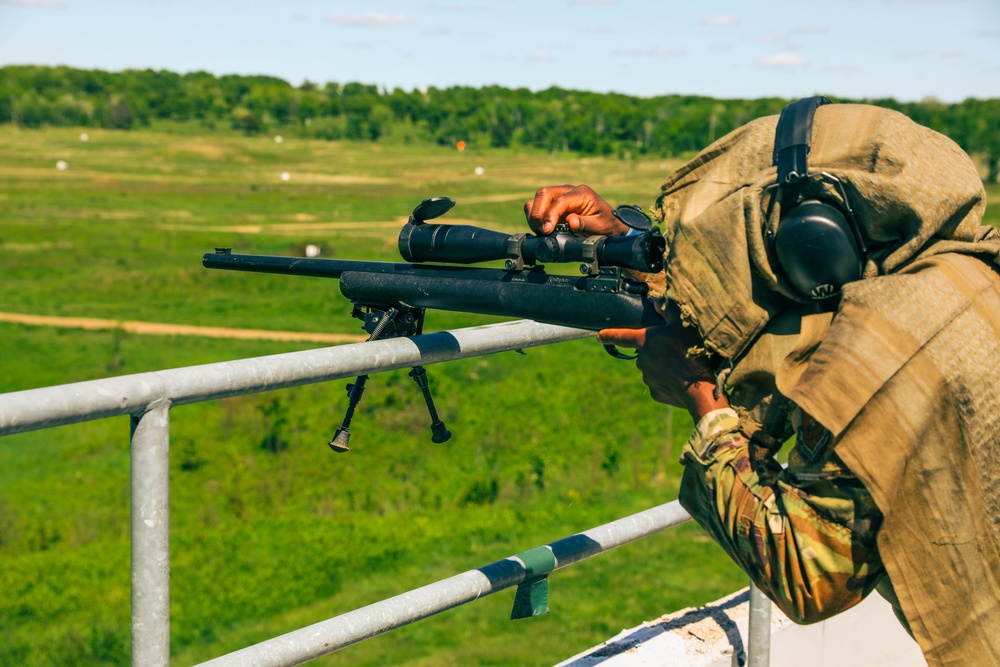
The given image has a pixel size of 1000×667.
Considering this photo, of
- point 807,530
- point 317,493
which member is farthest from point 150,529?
point 317,493

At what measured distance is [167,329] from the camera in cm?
3497

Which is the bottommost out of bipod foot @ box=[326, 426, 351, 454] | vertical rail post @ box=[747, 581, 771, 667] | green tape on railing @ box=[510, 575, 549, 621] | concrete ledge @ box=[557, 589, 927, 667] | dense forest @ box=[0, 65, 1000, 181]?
dense forest @ box=[0, 65, 1000, 181]

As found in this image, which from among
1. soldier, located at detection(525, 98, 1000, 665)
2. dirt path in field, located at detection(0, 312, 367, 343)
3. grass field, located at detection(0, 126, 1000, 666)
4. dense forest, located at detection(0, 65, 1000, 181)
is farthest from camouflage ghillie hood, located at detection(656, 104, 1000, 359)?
dense forest, located at detection(0, 65, 1000, 181)

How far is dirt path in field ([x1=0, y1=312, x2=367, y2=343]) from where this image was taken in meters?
33.7

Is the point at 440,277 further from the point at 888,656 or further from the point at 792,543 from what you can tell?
the point at 888,656

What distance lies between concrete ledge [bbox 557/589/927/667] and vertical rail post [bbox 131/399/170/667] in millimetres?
1802

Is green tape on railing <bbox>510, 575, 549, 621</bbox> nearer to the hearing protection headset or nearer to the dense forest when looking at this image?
the hearing protection headset

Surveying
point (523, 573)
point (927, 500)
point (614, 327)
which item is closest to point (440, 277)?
point (614, 327)

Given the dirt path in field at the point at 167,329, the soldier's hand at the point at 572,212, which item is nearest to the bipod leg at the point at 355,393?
the soldier's hand at the point at 572,212

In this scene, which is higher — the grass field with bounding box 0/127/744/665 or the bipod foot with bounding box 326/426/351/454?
the bipod foot with bounding box 326/426/351/454

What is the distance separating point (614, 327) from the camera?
2.15m

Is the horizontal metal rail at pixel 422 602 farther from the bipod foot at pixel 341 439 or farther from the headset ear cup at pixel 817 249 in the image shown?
the headset ear cup at pixel 817 249

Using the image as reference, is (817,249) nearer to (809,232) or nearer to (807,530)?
(809,232)

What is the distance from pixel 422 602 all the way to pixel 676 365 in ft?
2.34
